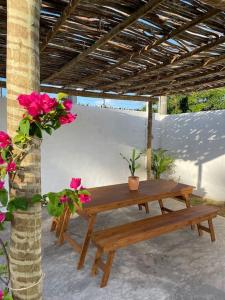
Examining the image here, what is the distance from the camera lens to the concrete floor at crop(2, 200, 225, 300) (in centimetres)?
247

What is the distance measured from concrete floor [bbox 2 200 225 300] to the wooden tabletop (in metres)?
0.60

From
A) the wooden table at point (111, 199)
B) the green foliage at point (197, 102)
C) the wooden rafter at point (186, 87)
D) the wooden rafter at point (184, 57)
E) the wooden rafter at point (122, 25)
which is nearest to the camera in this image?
the wooden rafter at point (122, 25)

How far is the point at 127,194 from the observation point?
11.7ft

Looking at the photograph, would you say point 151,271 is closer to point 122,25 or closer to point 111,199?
point 111,199

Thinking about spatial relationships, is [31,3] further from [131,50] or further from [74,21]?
[131,50]

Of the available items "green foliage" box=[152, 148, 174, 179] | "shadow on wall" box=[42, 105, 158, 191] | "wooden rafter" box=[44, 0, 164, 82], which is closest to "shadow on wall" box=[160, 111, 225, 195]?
"green foliage" box=[152, 148, 174, 179]

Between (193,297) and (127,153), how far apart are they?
4067 millimetres

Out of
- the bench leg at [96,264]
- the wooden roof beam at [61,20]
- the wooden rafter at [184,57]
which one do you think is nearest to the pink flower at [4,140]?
the wooden roof beam at [61,20]

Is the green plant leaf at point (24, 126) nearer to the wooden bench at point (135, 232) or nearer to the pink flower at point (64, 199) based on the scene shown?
the pink flower at point (64, 199)

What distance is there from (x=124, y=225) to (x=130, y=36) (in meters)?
1.96

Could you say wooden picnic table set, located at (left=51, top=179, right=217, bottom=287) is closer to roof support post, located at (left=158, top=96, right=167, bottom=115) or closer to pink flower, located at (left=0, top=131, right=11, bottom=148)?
pink flower, located at (left=0, top=131, right=11, bottom=148)

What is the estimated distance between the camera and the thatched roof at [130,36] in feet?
6.31

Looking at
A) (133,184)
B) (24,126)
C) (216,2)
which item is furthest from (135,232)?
(216,2)

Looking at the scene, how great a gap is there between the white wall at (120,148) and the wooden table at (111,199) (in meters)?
1.65
